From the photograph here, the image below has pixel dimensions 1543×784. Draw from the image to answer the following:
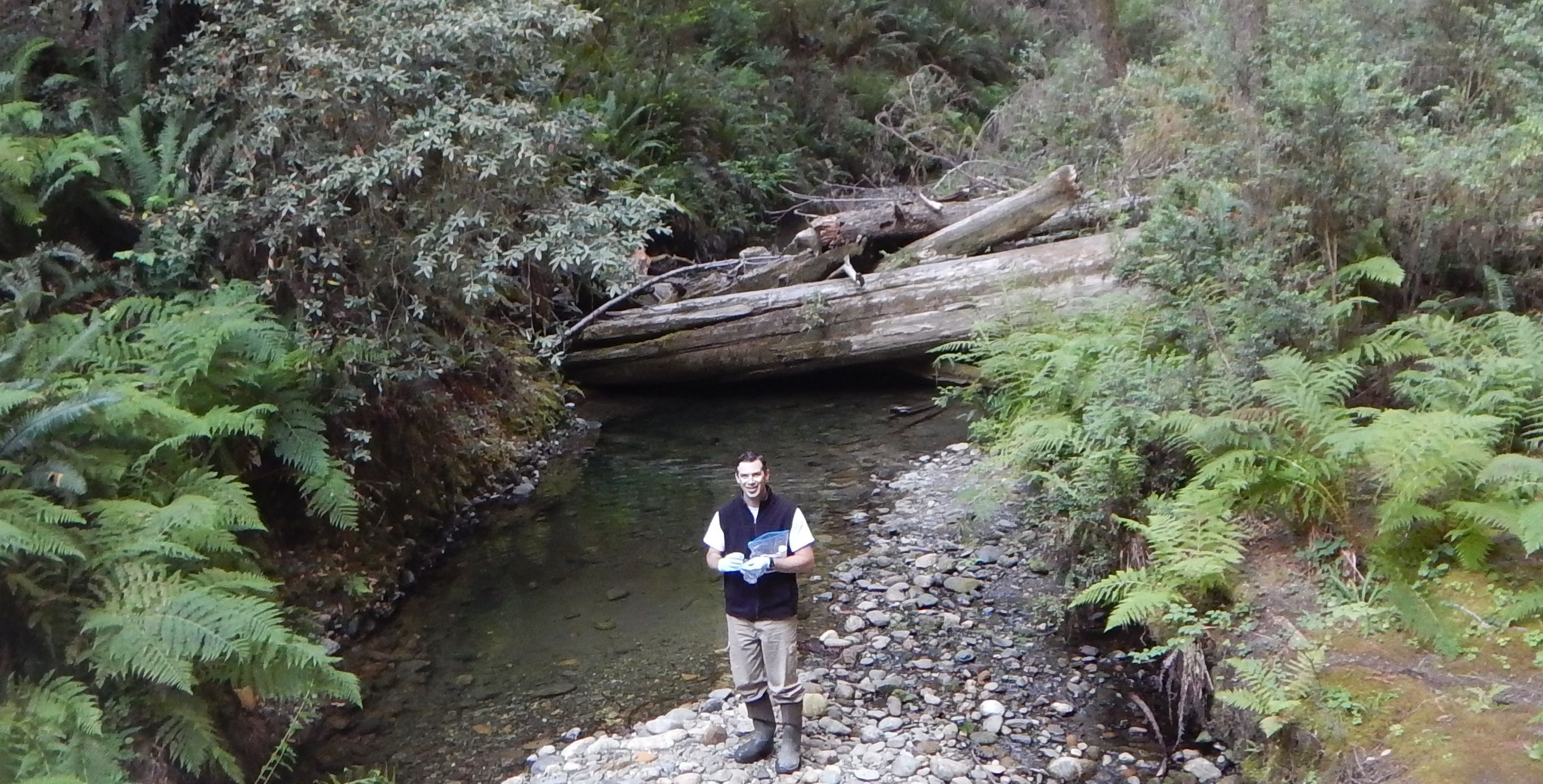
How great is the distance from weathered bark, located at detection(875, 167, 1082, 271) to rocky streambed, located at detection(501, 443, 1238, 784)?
11.9ft

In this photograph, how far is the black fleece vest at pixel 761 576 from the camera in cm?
473

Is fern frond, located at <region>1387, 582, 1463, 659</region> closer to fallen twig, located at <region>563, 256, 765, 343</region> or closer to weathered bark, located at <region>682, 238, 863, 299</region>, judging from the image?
fallen twig, located at <region>563, 256, 765, 343</region>

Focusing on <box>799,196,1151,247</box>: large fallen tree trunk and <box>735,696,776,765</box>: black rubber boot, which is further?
<box>799,196,1151,247</box>: large fallen tree trunk

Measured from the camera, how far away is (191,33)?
22.6 feet

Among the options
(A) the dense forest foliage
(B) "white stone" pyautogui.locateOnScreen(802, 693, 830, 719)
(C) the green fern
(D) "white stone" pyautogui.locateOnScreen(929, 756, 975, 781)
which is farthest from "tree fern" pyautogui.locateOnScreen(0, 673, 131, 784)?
(C) the green fern

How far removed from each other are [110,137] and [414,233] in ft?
6.22

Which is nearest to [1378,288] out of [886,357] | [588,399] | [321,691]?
[886,357]

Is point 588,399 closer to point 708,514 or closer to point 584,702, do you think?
point 708,514

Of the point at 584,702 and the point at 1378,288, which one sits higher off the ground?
the point at 1378,288

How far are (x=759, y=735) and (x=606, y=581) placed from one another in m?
2.51

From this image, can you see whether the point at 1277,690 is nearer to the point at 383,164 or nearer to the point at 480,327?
the point at 383,164

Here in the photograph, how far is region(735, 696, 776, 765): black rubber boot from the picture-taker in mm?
5000

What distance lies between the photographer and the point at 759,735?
5.04 meters

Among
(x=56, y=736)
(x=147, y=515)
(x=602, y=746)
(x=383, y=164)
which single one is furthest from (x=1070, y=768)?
(x=383, y=164)
